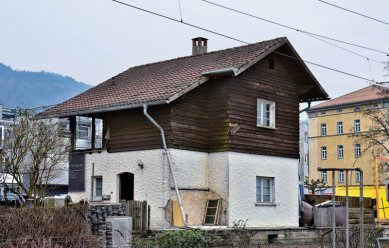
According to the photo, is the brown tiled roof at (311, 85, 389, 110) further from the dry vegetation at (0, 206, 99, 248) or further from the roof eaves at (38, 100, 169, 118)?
the dry vegetation at (0, 206, 99, 248)

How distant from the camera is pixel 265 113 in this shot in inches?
1075

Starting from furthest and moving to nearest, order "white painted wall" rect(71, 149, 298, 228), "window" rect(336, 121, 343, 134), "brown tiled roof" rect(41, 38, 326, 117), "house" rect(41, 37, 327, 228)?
"window" rect(336, 121, 343, 134), "brown tiled roof" rect(41, 38, 326, 117), "house" rect(41, 37, 327, 228), "white painted wall" rect(71, 149, 298, 228)

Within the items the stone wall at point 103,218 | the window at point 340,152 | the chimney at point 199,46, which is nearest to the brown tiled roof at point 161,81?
the chimney at point 199,46

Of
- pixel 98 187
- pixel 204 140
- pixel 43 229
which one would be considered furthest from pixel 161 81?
pixel 43 229

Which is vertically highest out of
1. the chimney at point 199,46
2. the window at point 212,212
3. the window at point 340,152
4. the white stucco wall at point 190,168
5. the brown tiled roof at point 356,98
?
the brown tiled roof at point 356,98

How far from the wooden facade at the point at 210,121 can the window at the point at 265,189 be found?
110 centimetres

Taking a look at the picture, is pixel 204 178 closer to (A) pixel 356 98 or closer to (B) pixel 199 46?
(B) pixel 199 46

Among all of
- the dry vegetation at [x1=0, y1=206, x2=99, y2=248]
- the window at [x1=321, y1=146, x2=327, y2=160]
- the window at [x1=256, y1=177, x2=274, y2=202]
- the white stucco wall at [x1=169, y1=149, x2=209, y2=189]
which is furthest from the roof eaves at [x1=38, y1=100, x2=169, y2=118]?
the window at [x1=321, y1=146, x2=327, y2=160]

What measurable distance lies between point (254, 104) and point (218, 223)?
5049 millimetres

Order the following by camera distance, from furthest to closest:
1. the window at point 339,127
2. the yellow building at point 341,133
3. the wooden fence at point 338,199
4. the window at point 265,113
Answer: the window at point 339,127, the yellow building at point 341,133, the wooden fence at point 338,199, the window at point 265,113

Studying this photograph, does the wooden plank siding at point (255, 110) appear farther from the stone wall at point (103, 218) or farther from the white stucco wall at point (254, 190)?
the stone wall at point (103, 218)

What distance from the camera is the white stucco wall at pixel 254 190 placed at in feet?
82.5

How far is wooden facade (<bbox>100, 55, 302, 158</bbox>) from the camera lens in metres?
24.6

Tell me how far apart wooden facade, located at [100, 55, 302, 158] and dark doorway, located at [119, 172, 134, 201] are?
112cm
